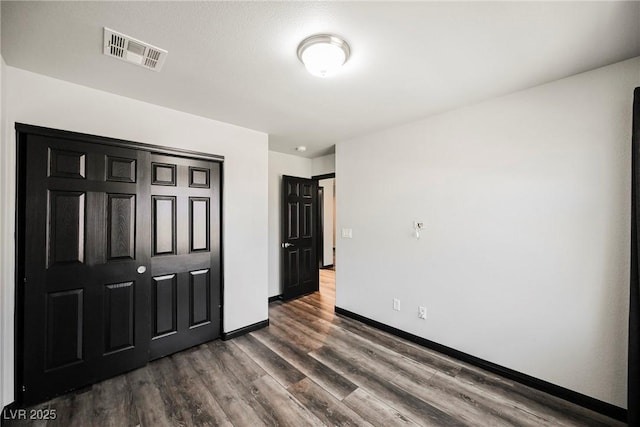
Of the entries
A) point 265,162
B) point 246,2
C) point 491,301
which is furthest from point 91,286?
point 491,301

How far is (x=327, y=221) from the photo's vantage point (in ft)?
22.4

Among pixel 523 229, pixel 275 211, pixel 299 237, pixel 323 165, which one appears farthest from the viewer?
pixel 323 165

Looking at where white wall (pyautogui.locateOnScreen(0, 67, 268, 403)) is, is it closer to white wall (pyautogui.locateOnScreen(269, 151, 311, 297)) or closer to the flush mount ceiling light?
white wall (pyautogui.locateOnScreen(269, 151, 311, 297))

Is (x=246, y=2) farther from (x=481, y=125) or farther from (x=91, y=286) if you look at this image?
(x=91, y=286)

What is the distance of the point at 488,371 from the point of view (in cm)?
230

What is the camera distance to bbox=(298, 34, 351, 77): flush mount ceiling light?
4.91 ft

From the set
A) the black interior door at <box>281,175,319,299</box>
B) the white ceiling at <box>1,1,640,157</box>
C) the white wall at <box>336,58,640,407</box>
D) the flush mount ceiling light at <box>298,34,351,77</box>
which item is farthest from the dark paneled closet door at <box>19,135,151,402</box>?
the white wall at <box>336,58,640,407</box>

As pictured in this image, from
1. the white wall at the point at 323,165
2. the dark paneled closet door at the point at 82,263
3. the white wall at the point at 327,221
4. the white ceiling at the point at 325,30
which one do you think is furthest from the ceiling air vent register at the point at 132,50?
the white wall at the point at 327,221

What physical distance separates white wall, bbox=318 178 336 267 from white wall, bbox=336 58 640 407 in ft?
11.5

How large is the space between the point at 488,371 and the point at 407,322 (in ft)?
2.72

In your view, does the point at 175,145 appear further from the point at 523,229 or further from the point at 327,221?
the point at 327,221

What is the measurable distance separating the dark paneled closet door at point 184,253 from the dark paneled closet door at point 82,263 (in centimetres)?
12

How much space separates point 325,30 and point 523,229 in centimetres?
220

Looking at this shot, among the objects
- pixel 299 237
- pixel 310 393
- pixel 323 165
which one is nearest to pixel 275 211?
pixel 299 237
